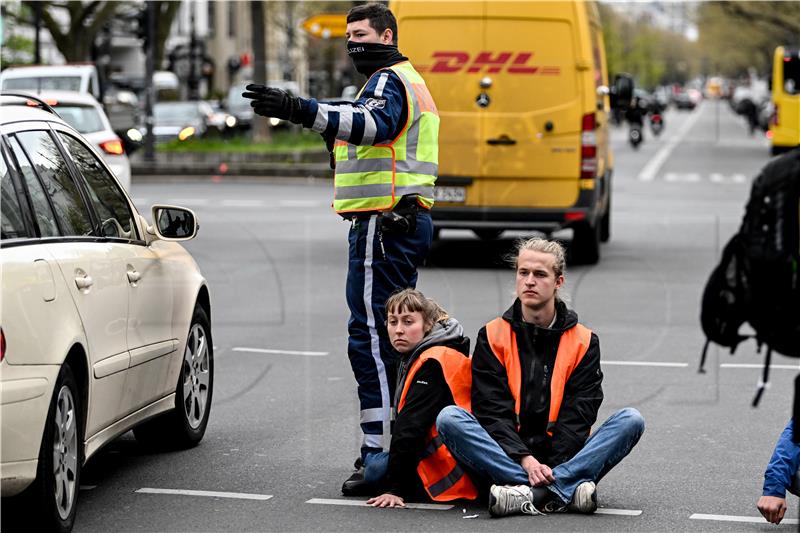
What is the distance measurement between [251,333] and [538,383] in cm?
566

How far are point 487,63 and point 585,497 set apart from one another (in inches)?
385

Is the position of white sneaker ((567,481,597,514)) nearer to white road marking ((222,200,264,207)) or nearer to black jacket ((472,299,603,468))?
black jacket ((472,299,603,468))

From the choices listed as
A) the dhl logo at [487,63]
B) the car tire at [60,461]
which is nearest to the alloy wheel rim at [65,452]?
the car tire at [60,461]

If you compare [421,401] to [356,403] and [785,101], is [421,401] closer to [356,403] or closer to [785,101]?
[356,403]

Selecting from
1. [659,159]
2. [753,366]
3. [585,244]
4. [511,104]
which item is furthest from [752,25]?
[753,366]

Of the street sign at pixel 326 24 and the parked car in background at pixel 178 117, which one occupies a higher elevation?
the street sign at pixel 326 24

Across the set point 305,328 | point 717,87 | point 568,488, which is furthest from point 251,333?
point 717,87

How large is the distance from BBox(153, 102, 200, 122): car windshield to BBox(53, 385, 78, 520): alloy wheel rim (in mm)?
39821

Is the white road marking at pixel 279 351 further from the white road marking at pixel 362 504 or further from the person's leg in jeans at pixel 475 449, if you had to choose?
the person's leg in jeans at pixel 475 449

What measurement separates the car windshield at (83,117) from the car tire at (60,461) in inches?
538

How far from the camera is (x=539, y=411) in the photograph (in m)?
6.16

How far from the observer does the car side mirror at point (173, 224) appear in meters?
6.99

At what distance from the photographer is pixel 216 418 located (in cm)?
830

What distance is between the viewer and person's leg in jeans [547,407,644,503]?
6020 mm
